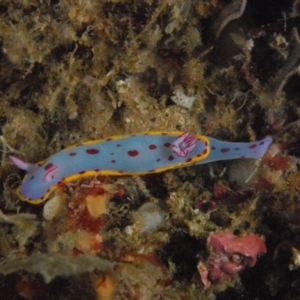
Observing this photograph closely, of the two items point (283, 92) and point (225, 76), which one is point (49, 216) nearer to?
point (225, 76)

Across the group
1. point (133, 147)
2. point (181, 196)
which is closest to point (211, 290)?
point (181, 196)

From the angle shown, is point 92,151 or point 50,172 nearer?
point 50,172

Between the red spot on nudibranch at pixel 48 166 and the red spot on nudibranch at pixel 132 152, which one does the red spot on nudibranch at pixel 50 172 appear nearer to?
the red spot on nudibranch at pixel 48 166

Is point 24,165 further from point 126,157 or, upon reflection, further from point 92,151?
point 126,157

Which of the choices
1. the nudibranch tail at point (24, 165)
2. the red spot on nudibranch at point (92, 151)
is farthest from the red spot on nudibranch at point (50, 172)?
the red spot on nudibranch at point (92, 151)

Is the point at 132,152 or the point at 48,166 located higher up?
the point at 132,152

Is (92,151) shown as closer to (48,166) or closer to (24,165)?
(48,166)

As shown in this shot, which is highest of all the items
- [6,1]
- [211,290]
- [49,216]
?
[6,1]

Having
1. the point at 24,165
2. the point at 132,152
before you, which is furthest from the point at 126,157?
the point at 24,165
